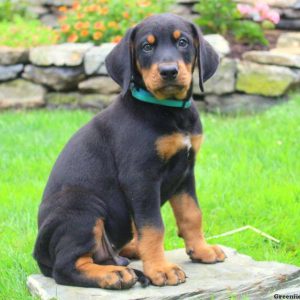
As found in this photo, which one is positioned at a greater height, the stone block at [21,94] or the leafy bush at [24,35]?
the leafy bush at [24,35]

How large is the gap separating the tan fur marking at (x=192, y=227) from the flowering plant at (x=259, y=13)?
6420 millimetres

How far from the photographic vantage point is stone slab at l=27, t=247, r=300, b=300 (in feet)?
11.4

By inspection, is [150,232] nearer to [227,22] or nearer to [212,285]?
[212,285]

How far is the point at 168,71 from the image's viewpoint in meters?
3.44

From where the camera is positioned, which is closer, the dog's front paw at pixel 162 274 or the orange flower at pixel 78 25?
the dog's front paw at pixel 162 274

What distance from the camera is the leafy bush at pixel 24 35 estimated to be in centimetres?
1021

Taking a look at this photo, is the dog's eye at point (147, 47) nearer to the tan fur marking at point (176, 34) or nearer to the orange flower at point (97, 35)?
the tan fur marking at point (176, 34)

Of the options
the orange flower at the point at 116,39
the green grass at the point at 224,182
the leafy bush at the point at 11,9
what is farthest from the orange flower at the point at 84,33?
the green grass at the point at 224,182

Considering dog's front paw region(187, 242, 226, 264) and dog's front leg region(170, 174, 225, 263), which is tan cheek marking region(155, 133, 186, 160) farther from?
dog's front paw region(187, 242, 226, 264)

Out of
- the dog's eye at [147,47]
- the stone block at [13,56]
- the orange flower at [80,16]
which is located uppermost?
the dog's eye at [147,47]

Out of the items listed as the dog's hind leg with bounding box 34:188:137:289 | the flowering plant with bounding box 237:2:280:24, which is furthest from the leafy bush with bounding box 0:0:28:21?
the dog's hind leg with bounding box 34:188:137:289

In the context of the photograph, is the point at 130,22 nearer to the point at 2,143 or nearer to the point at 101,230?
the point at 2,143

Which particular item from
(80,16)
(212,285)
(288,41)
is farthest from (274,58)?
(212,285)

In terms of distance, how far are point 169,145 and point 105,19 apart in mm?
7049
